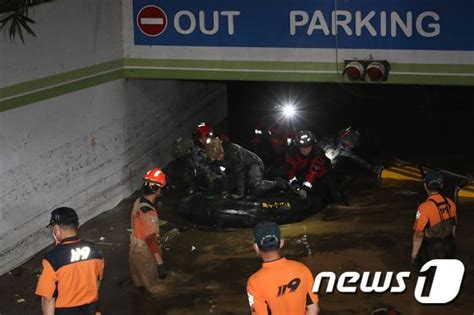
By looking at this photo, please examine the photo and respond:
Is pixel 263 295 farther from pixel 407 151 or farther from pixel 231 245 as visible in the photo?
pixel 407 151

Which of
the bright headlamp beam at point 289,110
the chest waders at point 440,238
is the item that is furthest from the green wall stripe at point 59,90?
the chest waders at point 440,238

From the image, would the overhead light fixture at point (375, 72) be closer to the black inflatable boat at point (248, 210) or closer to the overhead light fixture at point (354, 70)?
the overhead light fixture at point (354, 70)

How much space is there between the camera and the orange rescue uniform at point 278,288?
671 centimetres

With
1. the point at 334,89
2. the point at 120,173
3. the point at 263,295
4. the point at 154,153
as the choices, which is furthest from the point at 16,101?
the point at 334,89

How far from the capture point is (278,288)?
6723 millimetres

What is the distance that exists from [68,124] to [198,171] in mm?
2138

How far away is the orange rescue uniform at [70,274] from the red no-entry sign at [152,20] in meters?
6.79

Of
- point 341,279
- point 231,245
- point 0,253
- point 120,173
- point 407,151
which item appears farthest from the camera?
point 407,151

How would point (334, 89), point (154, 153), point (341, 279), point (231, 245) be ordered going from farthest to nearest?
point (334, 89), point (154, 153), point (231, 245), point (341, 279)

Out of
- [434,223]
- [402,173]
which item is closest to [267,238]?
[434,223]

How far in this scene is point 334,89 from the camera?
71.3ft

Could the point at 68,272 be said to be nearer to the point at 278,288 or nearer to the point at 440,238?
the point at 278,288

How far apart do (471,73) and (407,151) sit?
4.39m

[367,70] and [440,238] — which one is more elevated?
[367,70]
